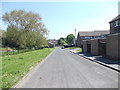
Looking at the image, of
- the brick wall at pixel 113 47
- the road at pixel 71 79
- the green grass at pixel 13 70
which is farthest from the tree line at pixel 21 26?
the road at pixel 71 79

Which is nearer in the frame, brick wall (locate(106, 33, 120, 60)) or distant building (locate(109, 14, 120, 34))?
brick wall (locate(106, 33, 120, 60))

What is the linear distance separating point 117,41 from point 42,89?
11.6m

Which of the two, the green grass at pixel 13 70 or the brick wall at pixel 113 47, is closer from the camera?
the green grass at pixel 13 70

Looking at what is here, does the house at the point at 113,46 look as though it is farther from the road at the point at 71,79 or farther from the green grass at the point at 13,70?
the green grass at the point at 13,70

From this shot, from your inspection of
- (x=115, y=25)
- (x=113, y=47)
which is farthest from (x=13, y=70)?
(x=115, y=25)

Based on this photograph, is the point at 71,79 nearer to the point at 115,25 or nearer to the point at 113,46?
the point at 113,46

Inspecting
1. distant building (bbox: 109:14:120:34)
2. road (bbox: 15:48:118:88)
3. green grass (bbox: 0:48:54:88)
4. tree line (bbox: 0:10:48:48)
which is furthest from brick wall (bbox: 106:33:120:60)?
tree line (bbox: 0:10:48:48)

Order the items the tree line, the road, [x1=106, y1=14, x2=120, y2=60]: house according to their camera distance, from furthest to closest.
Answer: the tree line
[x1=106, y1=14, x2=120, y2=60]: house
the road

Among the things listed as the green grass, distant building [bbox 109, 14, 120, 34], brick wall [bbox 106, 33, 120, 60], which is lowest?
the green grass

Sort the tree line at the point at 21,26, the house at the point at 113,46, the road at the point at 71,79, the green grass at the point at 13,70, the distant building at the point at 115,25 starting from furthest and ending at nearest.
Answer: the tree line at the point at 21,26, the distant building at the point at 115,25, the house at the point at 113,46, the green grass at the point at 13,70, the road at the point at 71,79

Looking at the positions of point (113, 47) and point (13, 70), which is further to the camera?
point (113, 47)

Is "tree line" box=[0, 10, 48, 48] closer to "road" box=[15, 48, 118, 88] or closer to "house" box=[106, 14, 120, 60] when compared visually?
"house" box=[106, 14, 120, 60]

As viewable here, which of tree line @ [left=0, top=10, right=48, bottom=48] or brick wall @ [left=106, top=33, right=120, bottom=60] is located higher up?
tree line @ [left=0, top=10, right=48, bottom=48]

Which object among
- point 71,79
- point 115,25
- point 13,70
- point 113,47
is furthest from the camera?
point 115,25
